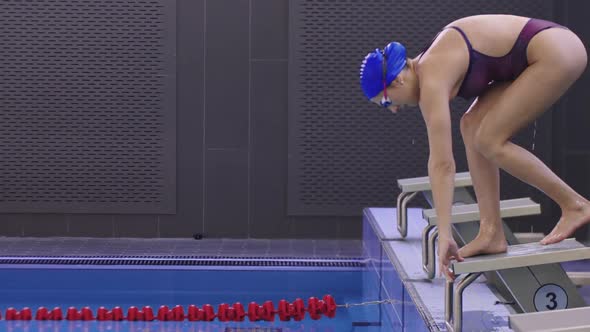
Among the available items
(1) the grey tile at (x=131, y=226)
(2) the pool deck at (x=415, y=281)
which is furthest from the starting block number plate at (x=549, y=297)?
(1) the grey tile at (x=131, y=226)

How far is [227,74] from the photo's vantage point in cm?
802

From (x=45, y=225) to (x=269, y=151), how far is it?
1.91 m

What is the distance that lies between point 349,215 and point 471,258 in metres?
4.36

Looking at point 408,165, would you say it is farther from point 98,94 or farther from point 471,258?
point 471,258

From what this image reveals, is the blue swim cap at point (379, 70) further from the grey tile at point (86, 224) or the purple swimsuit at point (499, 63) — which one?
the grey tile at point (86, 224)

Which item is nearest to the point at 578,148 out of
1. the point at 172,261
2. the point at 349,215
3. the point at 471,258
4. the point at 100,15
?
the point at 349,215

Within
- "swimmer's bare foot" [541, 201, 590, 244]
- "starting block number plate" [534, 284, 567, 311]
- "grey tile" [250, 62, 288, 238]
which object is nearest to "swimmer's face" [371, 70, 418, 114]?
"swimmer's bare foot" [541, 201, 590, 244]

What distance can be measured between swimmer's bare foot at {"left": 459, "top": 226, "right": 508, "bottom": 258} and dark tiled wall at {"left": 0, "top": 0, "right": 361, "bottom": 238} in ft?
13.6

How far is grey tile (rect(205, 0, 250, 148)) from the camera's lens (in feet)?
26.1

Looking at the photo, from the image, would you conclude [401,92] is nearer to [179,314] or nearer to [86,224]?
[179,314]

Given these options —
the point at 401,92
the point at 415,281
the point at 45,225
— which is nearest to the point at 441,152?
the point at 401,92

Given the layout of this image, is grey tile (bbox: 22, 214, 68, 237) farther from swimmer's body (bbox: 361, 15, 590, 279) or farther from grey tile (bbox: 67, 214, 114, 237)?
swimmer's body (bbox: 361, 15, 590, 279)

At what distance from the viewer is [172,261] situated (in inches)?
268

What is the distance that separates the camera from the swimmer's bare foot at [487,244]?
3910 mm
